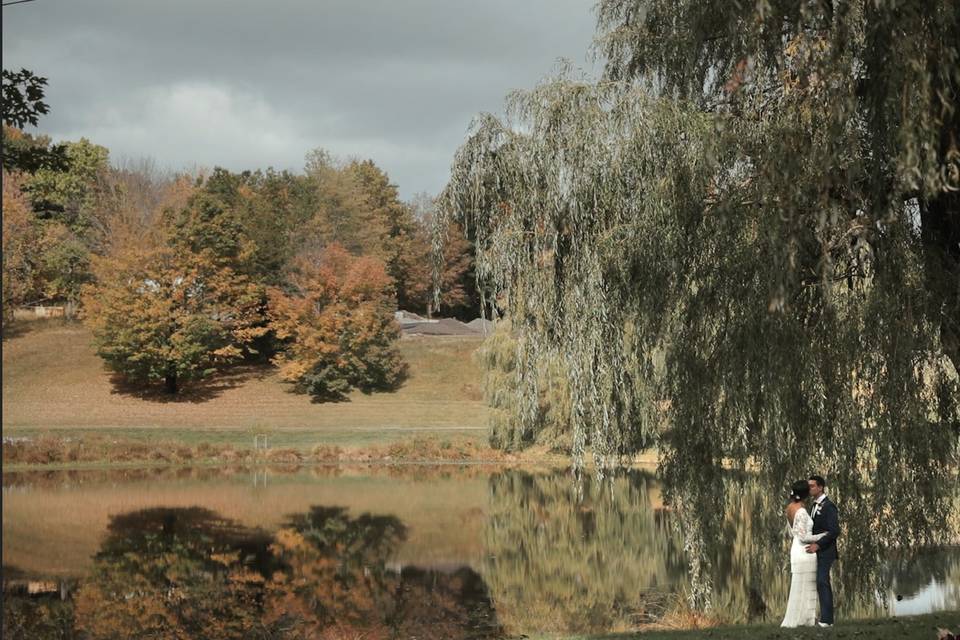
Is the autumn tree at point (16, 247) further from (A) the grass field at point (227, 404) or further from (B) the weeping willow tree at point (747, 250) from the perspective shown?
(B) the weeping willow tree at point (747, 250)

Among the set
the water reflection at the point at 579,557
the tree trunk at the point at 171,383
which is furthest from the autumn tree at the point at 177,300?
the water reflection at the point at 579,557

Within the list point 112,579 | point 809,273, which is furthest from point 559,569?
point 809,273

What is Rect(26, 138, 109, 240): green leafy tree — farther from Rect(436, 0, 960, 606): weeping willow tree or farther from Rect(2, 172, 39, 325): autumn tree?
Rect(436, 0, 960, 606): weeping willow tree

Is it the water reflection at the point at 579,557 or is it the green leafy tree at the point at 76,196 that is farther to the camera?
the green leafy tree at the point at 76,196

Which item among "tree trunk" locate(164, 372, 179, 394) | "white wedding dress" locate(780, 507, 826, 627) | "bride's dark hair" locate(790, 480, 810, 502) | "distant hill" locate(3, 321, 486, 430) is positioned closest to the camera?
"bride's dark hair" locate(790, 480, 810, 502)

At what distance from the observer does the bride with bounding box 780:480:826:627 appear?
9523mm

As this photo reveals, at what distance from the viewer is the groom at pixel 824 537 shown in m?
9.43

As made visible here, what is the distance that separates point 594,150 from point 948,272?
3.30 m

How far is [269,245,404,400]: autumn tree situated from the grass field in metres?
1.06

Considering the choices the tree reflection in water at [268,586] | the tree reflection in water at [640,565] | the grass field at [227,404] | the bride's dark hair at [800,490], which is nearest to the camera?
the bride's dark hair at [800,490]

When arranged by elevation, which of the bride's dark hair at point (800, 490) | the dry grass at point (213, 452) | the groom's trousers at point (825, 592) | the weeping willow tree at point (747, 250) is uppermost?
the weeping willow tree at point (747, 250)

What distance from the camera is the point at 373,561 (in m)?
20.9

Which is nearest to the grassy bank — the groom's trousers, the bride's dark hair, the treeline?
the groom's trousers

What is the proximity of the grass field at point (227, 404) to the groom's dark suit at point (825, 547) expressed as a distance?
28.6 metres
